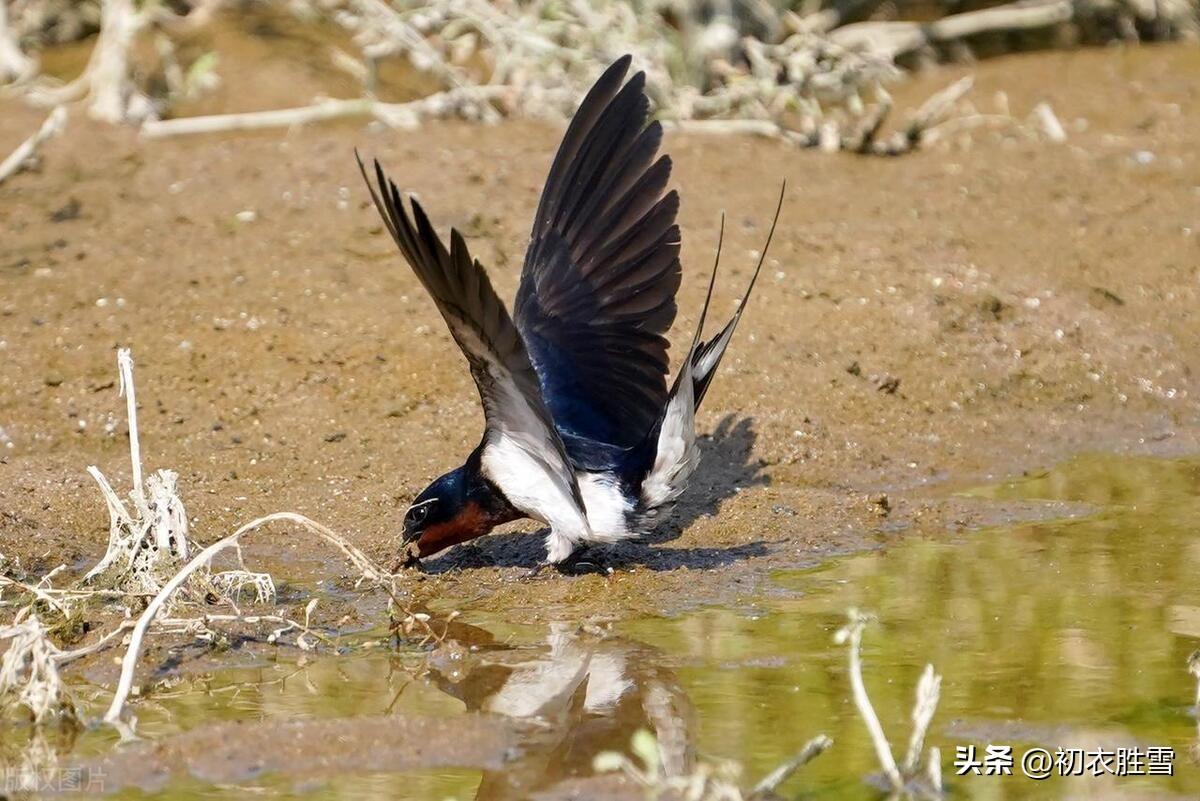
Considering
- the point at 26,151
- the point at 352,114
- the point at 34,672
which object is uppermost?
the point at 34,672

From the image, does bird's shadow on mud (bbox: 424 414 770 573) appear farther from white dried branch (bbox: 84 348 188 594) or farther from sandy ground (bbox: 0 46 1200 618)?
white dried branch (bbox: 84 348 188 594)

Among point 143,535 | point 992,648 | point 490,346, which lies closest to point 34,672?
point 143,535

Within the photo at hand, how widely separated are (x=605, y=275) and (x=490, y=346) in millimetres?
1079

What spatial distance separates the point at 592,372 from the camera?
467 centimetres

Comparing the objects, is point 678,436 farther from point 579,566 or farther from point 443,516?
point 443,516

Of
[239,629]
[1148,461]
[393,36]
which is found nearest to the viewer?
[239,629]

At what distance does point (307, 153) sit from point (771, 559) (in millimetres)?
3348

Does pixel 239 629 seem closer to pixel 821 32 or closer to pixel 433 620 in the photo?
pixel 433 620

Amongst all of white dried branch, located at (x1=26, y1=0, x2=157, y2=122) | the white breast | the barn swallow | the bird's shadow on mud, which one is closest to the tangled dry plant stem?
the barn swallow

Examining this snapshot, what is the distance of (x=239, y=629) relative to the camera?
3.81m

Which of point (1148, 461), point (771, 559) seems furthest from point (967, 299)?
point (771, 559)

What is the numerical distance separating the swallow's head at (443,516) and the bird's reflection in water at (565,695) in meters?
0.38

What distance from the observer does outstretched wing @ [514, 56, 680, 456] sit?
4.54 meters

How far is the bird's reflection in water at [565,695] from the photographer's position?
307 centimetres
